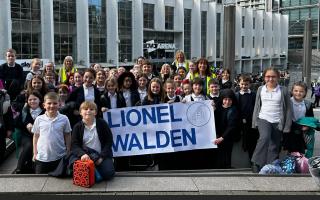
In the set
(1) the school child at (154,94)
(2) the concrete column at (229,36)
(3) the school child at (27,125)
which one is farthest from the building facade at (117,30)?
(1) the school child at (154,94)

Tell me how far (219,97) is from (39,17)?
44.2m

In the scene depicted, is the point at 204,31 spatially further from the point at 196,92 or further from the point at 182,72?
the point at 196,92

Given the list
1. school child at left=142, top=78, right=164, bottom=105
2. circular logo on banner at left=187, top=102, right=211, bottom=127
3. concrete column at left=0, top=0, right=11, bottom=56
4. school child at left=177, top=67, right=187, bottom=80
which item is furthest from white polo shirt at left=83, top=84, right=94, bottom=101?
concrete column at left=0, top=0, right=11, bottom=56

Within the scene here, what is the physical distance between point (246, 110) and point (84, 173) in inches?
138

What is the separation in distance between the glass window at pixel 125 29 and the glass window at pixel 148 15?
3902 mm

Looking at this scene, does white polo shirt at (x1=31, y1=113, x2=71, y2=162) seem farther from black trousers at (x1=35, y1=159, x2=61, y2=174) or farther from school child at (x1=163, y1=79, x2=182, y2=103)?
school child at (x1=163, y1=79, x2=182, y2=103)

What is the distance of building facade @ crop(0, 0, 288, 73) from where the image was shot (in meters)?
47.5

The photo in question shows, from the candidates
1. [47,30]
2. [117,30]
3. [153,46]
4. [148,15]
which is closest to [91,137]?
[47,30]

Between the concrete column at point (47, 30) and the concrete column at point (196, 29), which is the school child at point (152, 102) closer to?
the concrete column at point (47, 30)

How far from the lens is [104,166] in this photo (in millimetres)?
6336

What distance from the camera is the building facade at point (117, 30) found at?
47500 millimetres

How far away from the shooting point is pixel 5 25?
44.5 m

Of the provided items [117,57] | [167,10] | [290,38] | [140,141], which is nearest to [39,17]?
[117,57]

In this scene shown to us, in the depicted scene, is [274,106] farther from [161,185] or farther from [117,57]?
[117,57]
